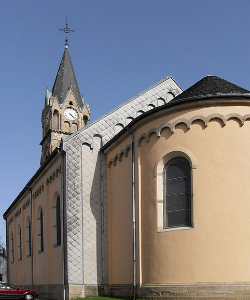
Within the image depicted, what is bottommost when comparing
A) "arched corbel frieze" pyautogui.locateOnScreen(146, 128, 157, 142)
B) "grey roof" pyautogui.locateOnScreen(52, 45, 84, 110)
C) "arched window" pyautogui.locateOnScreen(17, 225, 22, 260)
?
"arched window" pyautogui.locateOnScreen(17, 225, 22, 260)

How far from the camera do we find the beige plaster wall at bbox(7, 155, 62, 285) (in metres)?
23.4

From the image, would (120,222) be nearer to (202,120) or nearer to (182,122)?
(182,122)

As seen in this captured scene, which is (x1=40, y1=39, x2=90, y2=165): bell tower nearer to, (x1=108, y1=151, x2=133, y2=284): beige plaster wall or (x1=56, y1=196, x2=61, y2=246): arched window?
(x1=56, y1=196, x2=61, y2=246): arched window

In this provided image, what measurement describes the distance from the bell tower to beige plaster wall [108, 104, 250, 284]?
44.0 m

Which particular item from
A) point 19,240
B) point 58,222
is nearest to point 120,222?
point 58,222

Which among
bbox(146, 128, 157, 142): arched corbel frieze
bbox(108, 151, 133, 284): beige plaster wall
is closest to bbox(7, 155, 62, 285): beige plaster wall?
bbox(108, 151, 133, 284): beige plaster wall

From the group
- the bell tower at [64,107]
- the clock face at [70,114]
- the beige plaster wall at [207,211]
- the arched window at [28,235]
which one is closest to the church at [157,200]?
the beige plaster wall at [207,211]

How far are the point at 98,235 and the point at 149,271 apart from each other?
489 centimetres

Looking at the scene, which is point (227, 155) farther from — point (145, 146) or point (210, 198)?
point (145, 146)

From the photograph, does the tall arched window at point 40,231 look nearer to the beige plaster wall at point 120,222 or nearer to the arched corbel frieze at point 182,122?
the beige plaster wall at point 120,222

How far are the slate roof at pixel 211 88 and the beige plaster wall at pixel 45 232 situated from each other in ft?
26.5

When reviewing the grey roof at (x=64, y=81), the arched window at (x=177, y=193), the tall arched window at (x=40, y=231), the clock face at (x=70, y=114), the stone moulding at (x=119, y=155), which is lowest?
the tall arched window at (x=40, y=231)

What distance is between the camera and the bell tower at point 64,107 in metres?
60.9

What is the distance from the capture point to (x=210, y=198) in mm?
15836
